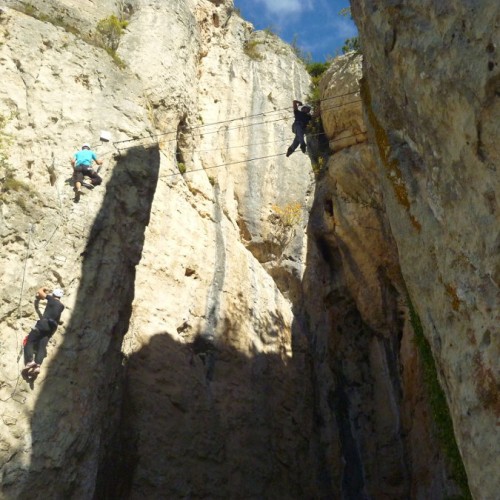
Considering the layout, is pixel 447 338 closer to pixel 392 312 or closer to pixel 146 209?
pixel 146 209

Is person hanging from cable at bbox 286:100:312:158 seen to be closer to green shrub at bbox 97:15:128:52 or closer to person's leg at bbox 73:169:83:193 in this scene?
green shrub at bbox 97:15:128:52

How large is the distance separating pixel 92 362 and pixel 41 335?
947 millimetres

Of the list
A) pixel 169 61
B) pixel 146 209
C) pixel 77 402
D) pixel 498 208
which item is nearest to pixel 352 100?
pixel 169 61

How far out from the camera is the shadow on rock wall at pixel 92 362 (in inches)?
334

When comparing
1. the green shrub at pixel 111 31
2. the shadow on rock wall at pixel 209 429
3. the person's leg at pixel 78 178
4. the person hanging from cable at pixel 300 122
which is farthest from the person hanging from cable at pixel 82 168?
the person hanging from cable at pixel 300 122

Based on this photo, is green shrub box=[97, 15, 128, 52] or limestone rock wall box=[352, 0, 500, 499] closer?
limestone rock wall box=[352, 0, 500, 499]

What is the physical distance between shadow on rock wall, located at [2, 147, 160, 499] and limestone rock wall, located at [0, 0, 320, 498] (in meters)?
0.03

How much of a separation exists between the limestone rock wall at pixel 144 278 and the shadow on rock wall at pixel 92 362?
3cm

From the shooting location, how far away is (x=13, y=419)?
8336mm

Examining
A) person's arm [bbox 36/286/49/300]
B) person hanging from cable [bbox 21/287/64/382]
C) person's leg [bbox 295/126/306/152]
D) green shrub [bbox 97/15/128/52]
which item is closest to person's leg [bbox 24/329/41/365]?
person hanging from cable [bbox 21/287/64/382]

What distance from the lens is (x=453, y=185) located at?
586cm

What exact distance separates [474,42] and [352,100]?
10453mm

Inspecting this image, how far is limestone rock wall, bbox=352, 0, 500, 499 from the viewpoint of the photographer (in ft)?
16.8

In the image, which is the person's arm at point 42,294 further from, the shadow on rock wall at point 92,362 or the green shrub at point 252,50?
the green shrub at point 252,50
